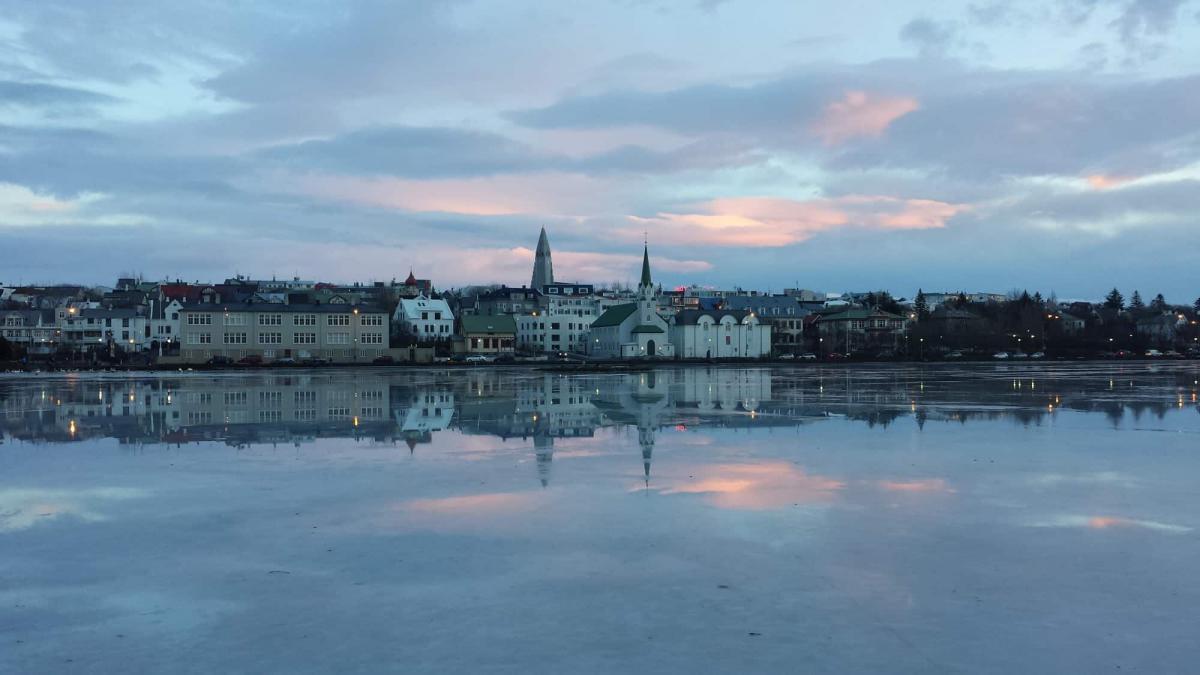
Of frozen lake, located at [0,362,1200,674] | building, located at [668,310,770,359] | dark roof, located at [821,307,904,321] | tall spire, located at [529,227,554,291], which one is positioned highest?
tall spire, located at [529,227,554,291]

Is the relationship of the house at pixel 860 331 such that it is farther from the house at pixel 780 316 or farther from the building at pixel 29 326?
the building at pixel 29 326

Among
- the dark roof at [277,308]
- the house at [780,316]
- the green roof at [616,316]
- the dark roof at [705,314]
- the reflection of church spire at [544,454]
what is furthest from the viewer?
the house at [780,316]

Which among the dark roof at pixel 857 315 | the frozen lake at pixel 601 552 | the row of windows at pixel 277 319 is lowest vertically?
the frozen lake at pixel 601 552

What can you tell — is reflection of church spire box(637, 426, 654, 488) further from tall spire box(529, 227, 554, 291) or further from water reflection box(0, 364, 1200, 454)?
tall spire box(529, 227, 554, 291)

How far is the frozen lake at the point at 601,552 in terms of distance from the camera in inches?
263

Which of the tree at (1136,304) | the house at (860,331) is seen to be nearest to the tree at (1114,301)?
the tree at (1136,304)

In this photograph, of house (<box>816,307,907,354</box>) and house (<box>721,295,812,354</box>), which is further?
house (<box>721,295,812,354</box>)

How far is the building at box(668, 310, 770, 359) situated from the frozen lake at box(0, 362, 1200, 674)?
258ft

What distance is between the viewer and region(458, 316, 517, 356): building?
94.4m

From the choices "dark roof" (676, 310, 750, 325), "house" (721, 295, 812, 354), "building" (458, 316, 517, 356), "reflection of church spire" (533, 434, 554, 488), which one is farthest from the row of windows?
"reflection of church spire" (533, 434, 554, 488)

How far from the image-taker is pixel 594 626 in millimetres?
7141

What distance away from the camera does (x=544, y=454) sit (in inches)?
665

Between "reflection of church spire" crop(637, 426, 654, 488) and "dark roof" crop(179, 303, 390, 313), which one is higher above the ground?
"dark roof" crop(179, 303, 390, 313)

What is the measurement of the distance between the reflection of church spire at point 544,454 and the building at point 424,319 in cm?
7496
